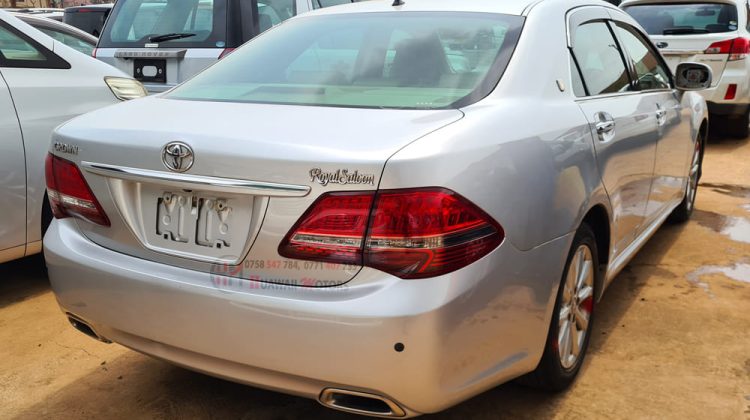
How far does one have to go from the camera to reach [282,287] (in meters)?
2.02

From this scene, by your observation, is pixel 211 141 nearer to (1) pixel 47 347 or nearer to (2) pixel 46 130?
(1) pixel 47 347

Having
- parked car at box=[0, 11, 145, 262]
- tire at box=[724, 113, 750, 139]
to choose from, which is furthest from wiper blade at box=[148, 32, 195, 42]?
tire at box=[724, 113, 750, 139]

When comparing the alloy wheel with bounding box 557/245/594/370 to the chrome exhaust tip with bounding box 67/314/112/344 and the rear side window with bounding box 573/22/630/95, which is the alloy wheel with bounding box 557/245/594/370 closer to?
the rear side window with bounding box 573/22/630/95

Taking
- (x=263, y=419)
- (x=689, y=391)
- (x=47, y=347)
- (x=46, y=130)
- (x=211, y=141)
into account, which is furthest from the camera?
(x=46, y=130)

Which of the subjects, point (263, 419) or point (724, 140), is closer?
point (263, 419)

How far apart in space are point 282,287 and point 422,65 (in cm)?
106

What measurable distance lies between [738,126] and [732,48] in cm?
124

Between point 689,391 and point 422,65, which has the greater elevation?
point 422,65

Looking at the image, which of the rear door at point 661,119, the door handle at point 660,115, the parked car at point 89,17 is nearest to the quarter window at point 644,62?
the rear door at point 661,119

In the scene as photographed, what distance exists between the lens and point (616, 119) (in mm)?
3000

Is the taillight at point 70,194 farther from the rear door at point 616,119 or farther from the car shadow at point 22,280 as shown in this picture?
the rear door at point 616,119

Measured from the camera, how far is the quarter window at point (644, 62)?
3.70 m

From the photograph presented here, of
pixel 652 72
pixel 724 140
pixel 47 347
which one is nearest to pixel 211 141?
pixel 47 347

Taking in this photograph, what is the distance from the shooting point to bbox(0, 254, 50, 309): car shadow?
12.8 ft
